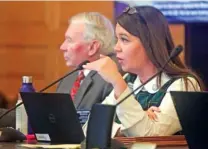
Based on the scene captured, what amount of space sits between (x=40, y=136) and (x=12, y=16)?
3.87 m

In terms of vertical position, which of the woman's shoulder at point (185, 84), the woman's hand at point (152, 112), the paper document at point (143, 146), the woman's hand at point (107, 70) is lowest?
the woman's hand at point (152, 112)

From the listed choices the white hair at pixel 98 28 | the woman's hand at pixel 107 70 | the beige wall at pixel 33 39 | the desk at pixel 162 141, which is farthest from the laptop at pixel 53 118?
the beige wall at pixel 33 39

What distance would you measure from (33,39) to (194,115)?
14.3 feet

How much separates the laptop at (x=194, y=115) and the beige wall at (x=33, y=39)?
4106 millimetres

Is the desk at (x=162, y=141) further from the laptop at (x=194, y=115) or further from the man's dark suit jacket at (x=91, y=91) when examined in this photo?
the man's dark suit jacket at (x=91, y=91)

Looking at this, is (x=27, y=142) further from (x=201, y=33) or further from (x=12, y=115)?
(x=201, y=33)

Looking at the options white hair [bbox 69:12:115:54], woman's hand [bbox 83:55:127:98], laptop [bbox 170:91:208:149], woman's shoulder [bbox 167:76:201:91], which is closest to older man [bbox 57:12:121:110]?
white hair [bbox 69:12:115:54]

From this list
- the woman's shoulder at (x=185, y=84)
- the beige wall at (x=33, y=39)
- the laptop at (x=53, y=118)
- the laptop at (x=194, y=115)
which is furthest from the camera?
the beige wall at (x=33, y=39)

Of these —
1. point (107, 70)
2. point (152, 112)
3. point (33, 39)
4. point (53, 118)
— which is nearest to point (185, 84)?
point (152, 112)

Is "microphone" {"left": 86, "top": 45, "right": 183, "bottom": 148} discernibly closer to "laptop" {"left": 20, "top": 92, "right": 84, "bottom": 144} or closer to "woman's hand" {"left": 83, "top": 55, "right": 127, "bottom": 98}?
"laptop" {"left": 20, "top": 92, "right": 84, "bottom": 144}

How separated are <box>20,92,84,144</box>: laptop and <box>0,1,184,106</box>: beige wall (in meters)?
3.58

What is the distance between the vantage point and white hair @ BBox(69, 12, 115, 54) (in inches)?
132

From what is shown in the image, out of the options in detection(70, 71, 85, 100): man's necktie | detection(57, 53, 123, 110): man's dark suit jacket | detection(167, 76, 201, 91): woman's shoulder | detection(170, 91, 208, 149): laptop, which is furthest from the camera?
detection(70, 71, 85, 100): man's necktie

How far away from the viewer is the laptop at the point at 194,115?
1764mm
